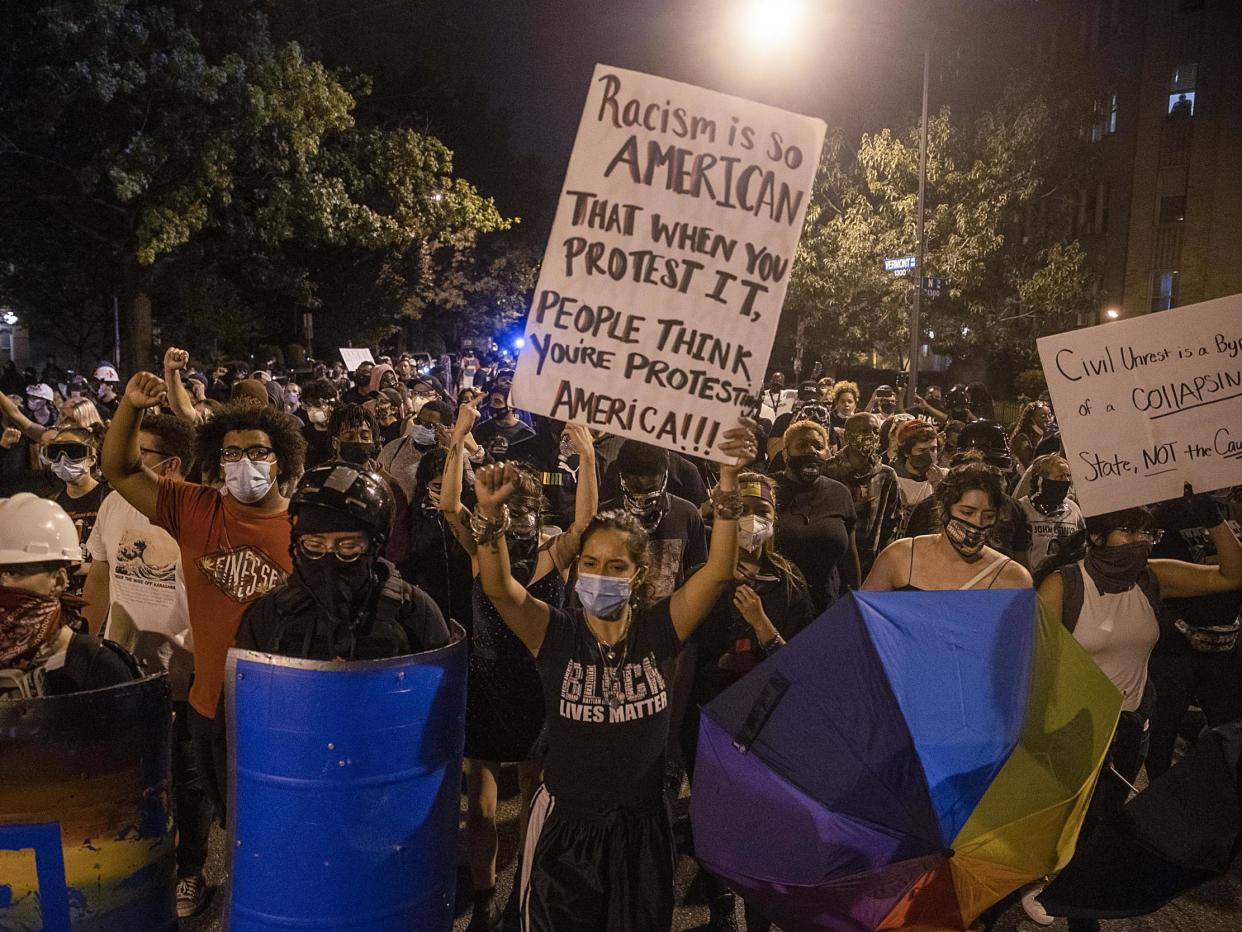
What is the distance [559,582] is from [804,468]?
1.84 metres

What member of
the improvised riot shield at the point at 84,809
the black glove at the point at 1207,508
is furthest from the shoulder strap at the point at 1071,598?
the improvised riot shield at the point at 84,809

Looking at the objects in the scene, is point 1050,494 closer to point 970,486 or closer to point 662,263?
point 970,486

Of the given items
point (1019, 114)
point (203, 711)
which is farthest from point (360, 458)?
point (1019, 114)

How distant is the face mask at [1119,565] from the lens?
14.7 feet

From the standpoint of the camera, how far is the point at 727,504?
11.3 feet

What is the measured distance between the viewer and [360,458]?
7305 millimetres

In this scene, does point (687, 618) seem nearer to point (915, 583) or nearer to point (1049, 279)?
point (915, 583)

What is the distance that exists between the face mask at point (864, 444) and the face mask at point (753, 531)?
2.22 meters

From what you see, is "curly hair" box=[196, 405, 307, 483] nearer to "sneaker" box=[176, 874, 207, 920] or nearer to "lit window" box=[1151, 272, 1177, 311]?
"sneaker" box=[176, 874, 207, 920]

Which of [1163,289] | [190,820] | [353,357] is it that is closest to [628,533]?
[190,820]

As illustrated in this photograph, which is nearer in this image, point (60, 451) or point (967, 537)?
point (967, 537)

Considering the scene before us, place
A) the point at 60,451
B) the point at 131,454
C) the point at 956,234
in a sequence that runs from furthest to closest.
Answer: the point at 956,234 → the point at 60,451 → the point at 131,454

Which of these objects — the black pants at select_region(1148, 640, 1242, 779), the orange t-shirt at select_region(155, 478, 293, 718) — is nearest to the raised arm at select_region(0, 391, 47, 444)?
the orange t-shirt at select_region(155, 478, 293, 718)

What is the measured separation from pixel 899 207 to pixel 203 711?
26906mm
